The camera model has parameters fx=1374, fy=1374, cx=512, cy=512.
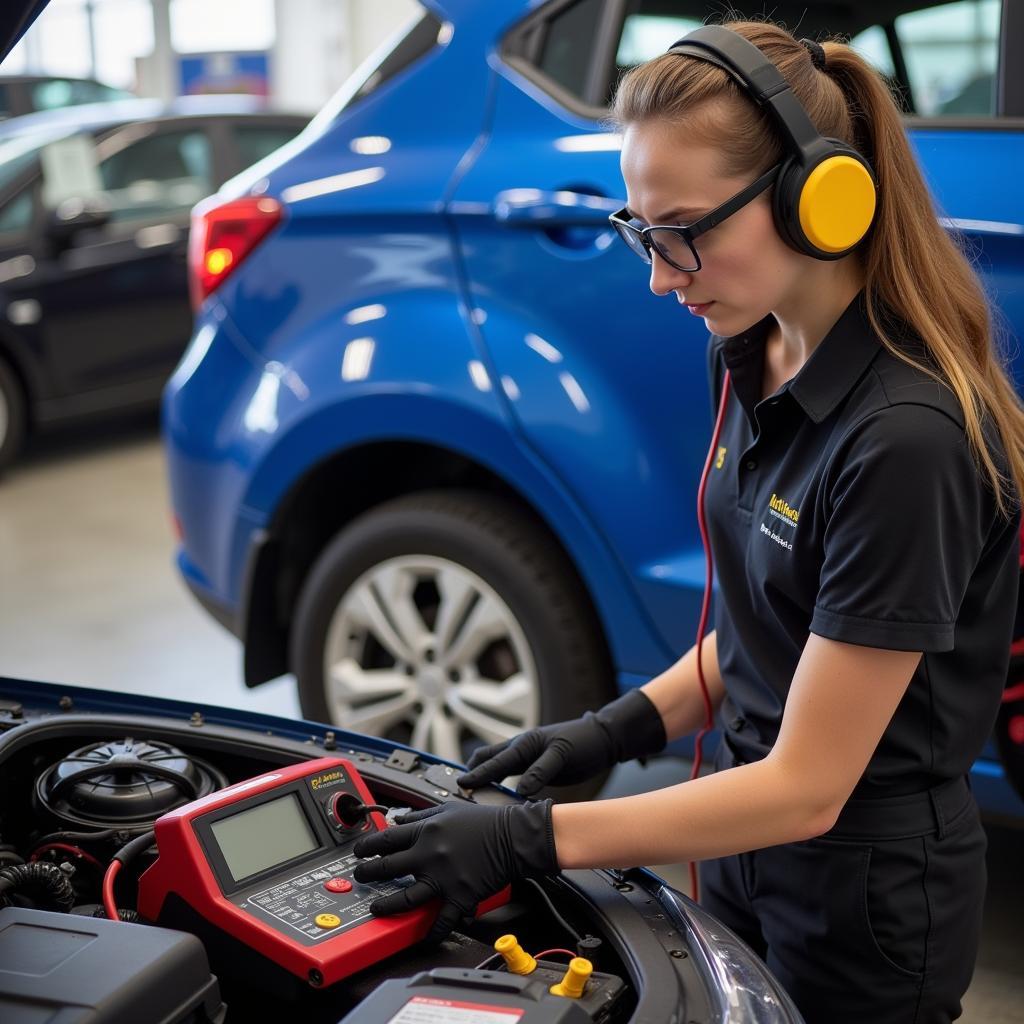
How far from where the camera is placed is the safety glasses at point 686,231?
1.22 m

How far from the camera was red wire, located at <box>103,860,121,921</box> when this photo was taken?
116cm

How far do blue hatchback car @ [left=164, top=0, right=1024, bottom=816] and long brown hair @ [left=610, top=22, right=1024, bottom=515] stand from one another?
0.62 m

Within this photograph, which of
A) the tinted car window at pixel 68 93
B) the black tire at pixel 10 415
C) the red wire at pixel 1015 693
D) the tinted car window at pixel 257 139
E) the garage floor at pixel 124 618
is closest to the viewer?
the red wire at pixel 1015 693

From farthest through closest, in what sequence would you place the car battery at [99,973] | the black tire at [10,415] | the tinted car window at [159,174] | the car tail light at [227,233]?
the tinted car window at [159,174] < the black tire at [10,415] < the car tail light at [227,233] < the car battery at [99,973]

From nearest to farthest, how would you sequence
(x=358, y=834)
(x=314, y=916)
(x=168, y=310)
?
(x=314, y=916), (x=358, y=834), (x=168, y=310)

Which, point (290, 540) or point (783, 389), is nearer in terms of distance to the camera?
point (783, 389)

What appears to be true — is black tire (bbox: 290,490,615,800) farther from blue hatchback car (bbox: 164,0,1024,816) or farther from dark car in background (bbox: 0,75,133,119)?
dark car in background (bbox: 0,75,133,119)

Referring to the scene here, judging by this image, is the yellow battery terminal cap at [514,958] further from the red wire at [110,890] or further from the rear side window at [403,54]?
the rear side window at [403,54]

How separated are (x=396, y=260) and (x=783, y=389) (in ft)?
3.87

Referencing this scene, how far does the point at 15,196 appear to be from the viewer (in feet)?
17.1

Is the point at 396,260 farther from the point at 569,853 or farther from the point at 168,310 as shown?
the point at 168,310

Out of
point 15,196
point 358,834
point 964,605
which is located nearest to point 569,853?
point 358,834

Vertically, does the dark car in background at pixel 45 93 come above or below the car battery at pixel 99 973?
above

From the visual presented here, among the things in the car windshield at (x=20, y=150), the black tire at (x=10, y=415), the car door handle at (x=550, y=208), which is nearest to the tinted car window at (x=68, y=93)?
the car windshield at (x=20, y=150)
